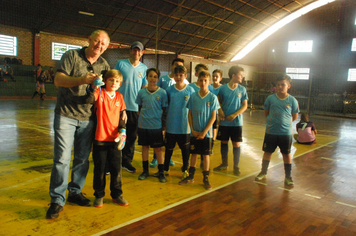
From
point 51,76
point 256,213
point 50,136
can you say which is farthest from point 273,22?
point 256,213

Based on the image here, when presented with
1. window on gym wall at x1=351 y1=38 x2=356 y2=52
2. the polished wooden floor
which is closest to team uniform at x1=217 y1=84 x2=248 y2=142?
the polished wooden floor

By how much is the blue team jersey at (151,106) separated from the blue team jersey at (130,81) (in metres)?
0.19

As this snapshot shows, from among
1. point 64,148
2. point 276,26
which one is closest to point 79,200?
point 64,148

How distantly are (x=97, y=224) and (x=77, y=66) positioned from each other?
61.5 inches

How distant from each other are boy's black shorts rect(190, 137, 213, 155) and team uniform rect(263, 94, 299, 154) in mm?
959

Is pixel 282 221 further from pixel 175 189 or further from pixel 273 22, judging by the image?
pixel 273 22

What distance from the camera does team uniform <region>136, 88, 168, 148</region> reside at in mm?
4156

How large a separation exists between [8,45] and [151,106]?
1893 centimetres

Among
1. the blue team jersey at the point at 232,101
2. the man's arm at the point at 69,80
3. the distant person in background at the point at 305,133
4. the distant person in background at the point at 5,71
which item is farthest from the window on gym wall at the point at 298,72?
the man's arm at the point at 69,80

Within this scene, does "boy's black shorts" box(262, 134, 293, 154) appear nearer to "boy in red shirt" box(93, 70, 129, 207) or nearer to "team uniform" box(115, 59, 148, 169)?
"team uniform" box(115, 59, 148, 169)

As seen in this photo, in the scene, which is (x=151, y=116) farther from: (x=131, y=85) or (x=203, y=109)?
(x=203, y=109)

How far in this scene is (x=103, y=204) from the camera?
127 inches

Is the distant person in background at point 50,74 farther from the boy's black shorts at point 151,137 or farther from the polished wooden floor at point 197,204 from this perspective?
the boy's black shorts at point 151,137

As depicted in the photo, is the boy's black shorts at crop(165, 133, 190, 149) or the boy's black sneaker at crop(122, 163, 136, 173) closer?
the boy's black shorts at crop(165, 133, 190, 149)
